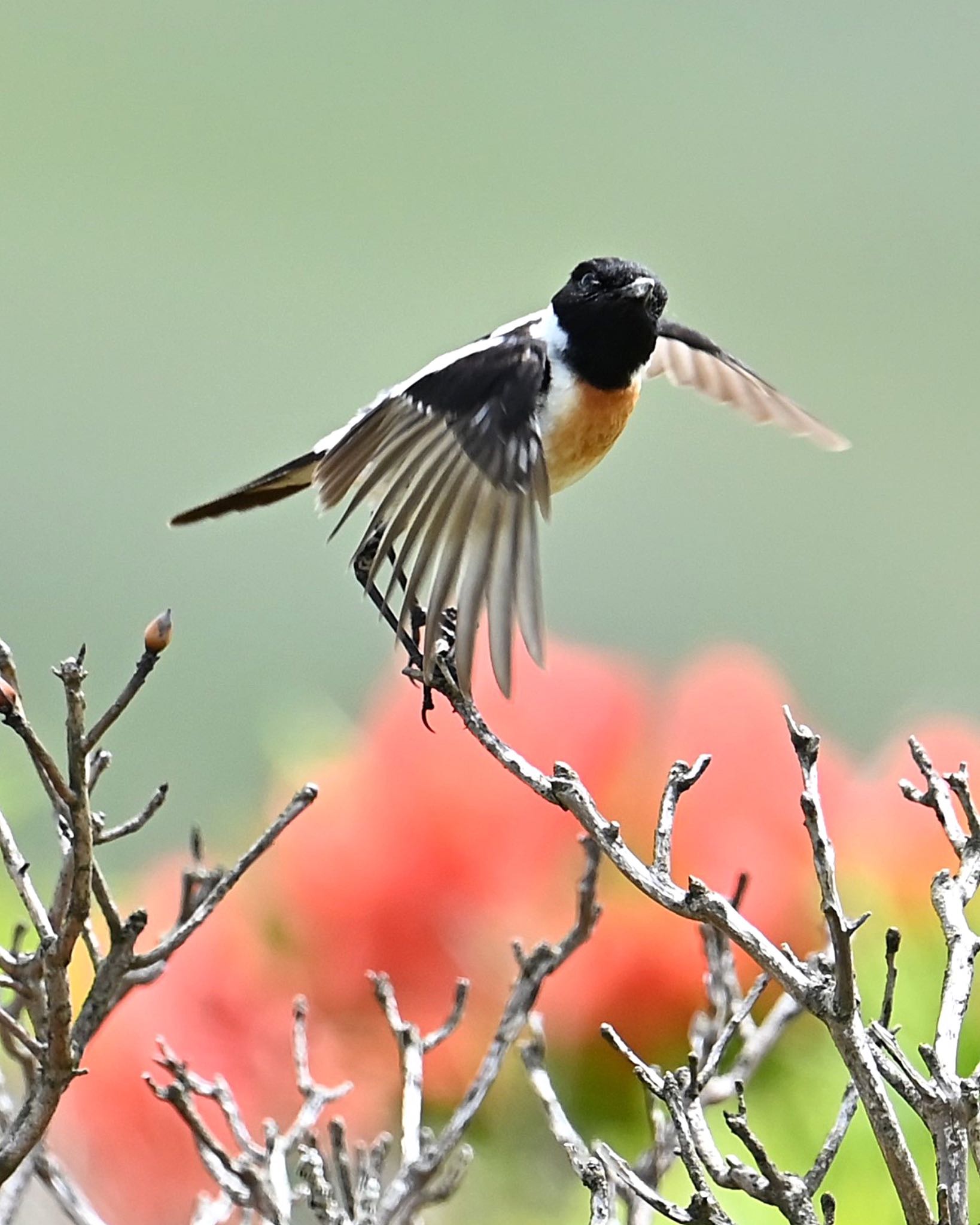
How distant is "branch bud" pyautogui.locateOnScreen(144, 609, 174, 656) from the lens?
→ 604mm

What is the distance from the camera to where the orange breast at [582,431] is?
1208 mm

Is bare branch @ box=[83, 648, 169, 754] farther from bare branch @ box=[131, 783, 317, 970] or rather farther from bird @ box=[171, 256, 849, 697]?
bird @ box=[171, 256, 849, 697]

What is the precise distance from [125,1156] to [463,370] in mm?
777

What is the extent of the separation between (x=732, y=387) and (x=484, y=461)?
611mm

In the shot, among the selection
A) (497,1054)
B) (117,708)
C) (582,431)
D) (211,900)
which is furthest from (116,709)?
(582,431)

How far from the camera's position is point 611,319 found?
1.27 m

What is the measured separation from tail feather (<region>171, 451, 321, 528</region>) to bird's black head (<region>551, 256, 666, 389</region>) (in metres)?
0.26

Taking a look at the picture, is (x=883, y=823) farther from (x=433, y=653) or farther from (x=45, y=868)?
(x=45, y=868)

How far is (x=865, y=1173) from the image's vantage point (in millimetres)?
1108

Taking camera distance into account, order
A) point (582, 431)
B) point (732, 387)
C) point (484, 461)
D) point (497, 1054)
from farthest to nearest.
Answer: point (732, 387) → point (582, 431) → point (484, 461) → point (497, 1054)

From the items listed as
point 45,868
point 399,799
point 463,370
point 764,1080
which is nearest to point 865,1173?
point 764,1080

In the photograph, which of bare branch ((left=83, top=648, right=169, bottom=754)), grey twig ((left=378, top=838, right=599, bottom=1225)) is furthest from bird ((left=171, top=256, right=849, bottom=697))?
bare branch ((left=83, top=648, right=169, bottom=754))

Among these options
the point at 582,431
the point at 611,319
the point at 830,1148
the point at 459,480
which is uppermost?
the point at 611,319

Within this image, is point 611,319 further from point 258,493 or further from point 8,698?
point 8,698
